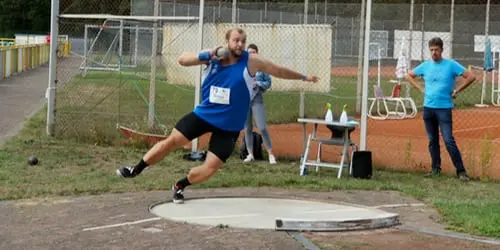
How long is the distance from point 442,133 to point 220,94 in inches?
177

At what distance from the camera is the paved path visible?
56.1 feet

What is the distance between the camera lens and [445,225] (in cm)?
836

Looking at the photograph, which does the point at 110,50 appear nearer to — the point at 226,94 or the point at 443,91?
the point at 443,91

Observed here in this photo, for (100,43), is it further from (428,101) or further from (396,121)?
(428,101)

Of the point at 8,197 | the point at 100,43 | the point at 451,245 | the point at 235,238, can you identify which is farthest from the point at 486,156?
the point at 100,43

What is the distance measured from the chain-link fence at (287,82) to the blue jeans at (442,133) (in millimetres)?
510

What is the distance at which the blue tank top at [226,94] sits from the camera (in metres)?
8.71

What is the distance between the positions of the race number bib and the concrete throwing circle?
119 cm

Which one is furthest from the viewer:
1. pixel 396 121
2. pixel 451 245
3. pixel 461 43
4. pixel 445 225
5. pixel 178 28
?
pixel 461 43

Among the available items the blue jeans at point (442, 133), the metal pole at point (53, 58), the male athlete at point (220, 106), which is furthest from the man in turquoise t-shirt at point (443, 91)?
the metal pole at point (53, 58)

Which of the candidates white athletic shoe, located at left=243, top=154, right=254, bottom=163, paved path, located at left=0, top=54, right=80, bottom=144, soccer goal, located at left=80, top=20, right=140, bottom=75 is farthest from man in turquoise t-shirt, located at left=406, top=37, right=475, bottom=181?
soccer goal, located at left=80, top=20, right=140, bottom=75

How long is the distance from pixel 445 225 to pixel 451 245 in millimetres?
1018

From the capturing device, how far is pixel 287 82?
18.7m

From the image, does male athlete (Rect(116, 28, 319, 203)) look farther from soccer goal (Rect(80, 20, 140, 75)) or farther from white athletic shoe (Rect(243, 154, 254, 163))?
soccer goal (Rect(80, 20, 140, 75))
